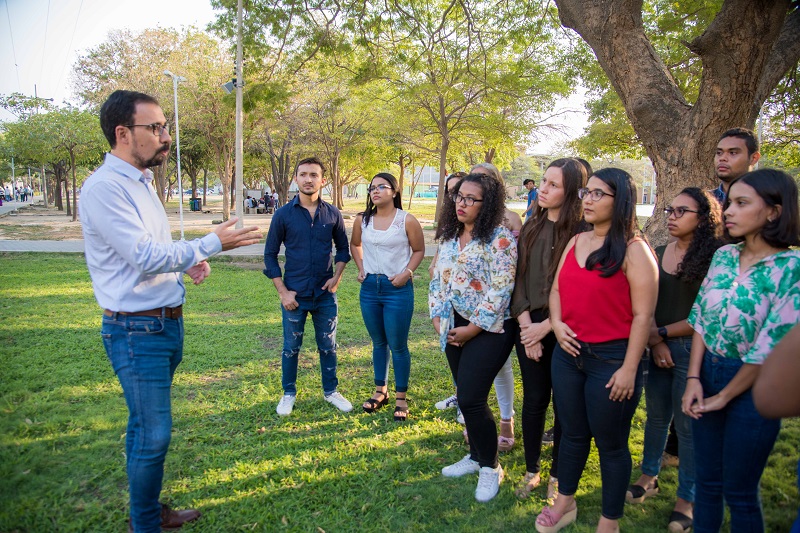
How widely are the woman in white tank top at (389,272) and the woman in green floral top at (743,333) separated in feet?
7.22

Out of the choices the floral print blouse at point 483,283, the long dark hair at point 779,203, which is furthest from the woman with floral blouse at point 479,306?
the long dark hair at point 779,203

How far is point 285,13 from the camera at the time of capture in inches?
357

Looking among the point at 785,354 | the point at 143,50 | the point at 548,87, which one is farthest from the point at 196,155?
the point at 785,354

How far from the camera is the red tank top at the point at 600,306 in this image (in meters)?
2.53

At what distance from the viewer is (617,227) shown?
2.55 m

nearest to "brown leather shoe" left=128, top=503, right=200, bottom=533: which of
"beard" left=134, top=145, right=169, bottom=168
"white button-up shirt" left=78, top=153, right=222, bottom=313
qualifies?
"white button-up shirt" left=78, top=153, right=222, bottom=313

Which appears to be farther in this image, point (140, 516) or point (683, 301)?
point (683, 301)

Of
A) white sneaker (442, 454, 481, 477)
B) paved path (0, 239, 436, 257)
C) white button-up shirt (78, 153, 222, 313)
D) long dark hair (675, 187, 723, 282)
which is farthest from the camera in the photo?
paved path (0, 239, 436, 257)

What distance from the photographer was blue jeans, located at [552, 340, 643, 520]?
256 centimetres

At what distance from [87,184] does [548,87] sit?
685 inches

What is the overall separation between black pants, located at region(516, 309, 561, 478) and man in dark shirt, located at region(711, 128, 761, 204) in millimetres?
1687

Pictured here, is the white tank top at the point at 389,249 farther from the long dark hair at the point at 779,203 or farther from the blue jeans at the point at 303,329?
the long dark hair at the point at 779,203

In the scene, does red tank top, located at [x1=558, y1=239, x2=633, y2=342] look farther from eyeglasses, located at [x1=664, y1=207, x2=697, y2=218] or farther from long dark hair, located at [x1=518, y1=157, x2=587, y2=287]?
eyeglasses, located at [x1=664, y1=207, x2=697, y2=218]

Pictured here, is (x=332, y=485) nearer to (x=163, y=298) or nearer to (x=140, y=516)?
(x=140, y=516)
